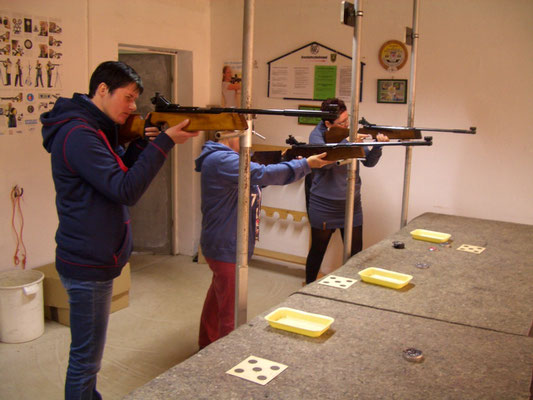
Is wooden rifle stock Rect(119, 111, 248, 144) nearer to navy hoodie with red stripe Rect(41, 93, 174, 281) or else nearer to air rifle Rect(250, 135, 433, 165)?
navy hoodie with red stripe Rect(41, 93, 174, 281)

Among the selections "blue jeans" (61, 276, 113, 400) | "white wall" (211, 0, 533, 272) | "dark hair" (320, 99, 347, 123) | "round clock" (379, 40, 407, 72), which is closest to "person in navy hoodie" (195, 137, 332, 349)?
"dark hair" (320, 99, 347, 123)

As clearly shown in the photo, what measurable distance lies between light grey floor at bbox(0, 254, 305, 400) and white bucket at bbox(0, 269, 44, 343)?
0.06m

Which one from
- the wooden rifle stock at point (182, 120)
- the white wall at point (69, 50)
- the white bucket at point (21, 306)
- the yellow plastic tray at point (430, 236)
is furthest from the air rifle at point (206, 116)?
the white wall at point (69, 50)

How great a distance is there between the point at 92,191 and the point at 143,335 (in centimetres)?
172

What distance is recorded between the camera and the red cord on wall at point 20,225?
339 cm

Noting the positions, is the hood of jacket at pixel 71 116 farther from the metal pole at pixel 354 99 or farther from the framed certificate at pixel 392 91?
the framed certificate at pixel 392 91

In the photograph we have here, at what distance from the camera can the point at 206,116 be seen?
1.74 m

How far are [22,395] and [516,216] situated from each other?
3.18 meters

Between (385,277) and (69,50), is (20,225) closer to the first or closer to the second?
(69,50)

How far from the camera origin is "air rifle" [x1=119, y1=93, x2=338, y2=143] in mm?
1608

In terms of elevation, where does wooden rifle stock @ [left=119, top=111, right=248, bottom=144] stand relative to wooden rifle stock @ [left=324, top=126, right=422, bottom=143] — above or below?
above

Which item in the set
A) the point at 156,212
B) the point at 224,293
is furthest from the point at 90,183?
the point at 156,212

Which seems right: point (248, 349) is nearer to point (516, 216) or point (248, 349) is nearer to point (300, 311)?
point (300, 311)

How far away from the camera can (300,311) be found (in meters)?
1.68
